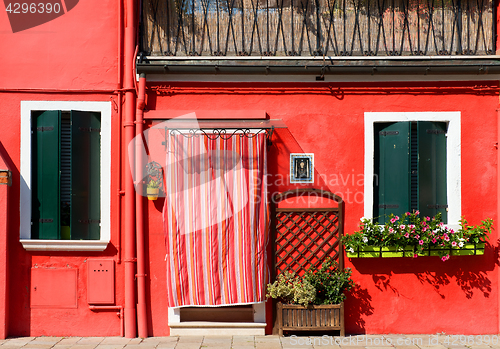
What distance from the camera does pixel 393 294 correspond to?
6.33 meters

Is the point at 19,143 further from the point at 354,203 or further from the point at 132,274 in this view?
the point at 354,203

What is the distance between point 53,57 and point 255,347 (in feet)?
16.2

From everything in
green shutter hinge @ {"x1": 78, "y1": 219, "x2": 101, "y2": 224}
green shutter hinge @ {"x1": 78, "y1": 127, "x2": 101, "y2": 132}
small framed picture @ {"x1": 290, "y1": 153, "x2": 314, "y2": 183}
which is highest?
green shutter hinge @ {"x1": 78, "y1": 127, "x2": 101, "y2": 132}

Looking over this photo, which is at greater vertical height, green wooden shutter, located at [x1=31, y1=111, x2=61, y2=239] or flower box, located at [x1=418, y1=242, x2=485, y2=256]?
green wooden shutter, located at [x1=31, y1=111, x2=61, y2=239]

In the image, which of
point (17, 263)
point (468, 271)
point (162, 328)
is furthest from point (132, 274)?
point (468, 271)

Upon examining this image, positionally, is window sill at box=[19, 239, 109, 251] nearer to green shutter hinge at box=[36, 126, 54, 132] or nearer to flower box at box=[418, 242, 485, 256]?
green shutter hinge at box=[36, 126, 54, 132]

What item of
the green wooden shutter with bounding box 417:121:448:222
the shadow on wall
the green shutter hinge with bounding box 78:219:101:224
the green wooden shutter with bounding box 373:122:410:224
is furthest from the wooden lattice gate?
the green shutter hinge with bounding box 78:219:101:224

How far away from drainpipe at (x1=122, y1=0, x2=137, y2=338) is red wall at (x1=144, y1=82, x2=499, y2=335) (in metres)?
0.28

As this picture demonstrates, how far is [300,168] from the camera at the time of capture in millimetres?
6398

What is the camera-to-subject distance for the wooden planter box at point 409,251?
6.15 m

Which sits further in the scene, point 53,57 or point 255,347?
point 53,57

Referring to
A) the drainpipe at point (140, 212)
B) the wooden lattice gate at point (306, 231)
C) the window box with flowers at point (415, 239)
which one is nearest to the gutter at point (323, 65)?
the drainpipe at point (140, 212)

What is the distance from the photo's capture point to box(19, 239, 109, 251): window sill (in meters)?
6.22

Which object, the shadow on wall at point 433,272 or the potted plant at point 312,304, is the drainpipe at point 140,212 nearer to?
the potted plant at point 312,304
